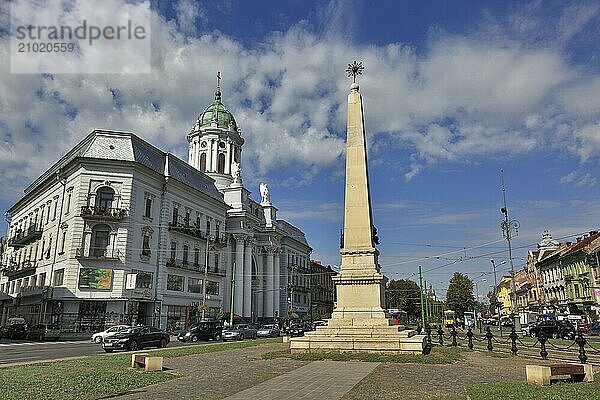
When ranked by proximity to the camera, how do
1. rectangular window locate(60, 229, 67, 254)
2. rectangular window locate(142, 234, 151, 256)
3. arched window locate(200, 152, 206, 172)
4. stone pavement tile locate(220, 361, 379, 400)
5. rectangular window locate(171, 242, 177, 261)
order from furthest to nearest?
arched window locate(200, 152, 206, 172) < rectangular window locate(171, 242, 177, 261) < rectangular window locate(142, 234, 151, 256) < rectangular window locate(60, 229, 67, 254) < stone pavement tile locate(220, 361, 379, 400)

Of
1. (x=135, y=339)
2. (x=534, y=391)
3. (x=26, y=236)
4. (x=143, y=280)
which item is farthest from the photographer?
(x=26, y=236)

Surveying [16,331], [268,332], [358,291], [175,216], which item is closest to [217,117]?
[175,216]

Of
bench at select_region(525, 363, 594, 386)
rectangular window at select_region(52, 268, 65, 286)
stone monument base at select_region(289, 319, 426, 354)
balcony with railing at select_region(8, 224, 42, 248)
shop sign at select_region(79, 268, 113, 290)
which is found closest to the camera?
bench at select_region(525, 363, 594, 386)

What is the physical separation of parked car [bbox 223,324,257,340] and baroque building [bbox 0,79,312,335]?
743cm

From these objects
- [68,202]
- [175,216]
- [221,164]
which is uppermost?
[221,164]

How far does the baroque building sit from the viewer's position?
42.7 m

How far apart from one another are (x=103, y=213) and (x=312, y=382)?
3703 cm

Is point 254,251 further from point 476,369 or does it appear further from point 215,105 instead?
point 476,369

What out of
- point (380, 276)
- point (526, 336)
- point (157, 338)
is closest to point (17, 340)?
point (157, 338)

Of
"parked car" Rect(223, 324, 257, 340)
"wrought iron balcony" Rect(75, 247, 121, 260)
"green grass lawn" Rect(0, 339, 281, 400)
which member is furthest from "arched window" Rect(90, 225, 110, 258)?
"green grass lawn" Rect(0, 339, 281, 400)

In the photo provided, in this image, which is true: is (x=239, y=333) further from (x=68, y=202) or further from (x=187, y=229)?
(x=68, y=202)

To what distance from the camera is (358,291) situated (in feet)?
64.3

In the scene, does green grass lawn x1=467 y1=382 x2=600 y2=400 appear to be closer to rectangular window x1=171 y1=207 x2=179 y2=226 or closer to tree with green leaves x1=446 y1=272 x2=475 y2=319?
rectangular window x1=171 y1=207 x2=179 y2=226

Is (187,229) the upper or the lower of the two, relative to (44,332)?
upper
